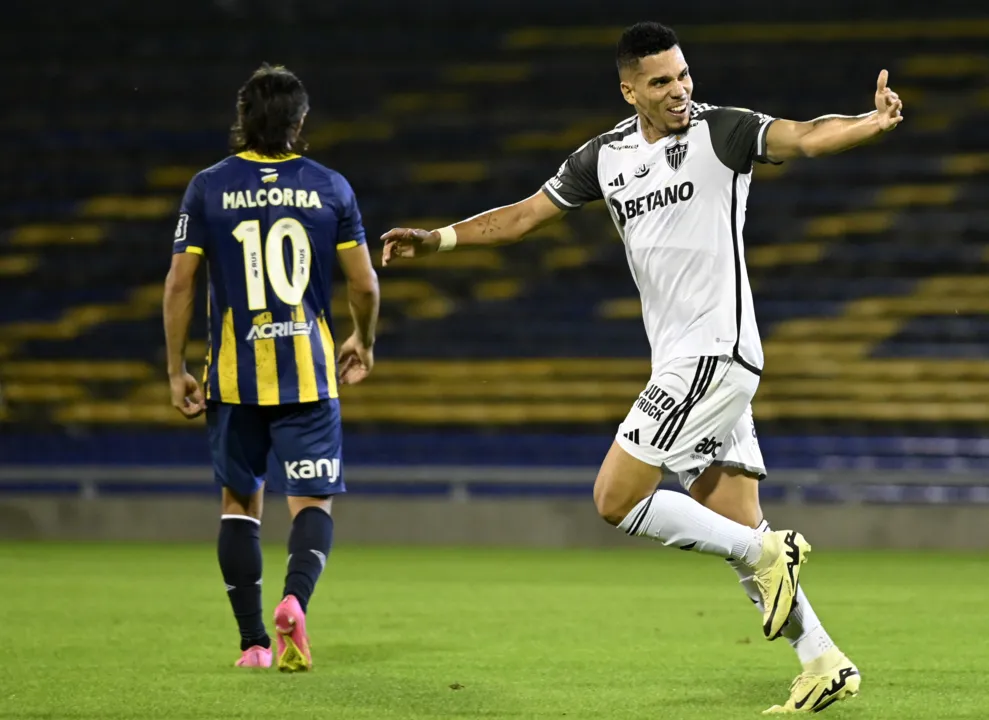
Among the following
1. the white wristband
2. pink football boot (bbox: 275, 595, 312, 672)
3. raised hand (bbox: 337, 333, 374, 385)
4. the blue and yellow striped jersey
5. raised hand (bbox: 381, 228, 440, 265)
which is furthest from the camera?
raised hand (bbox: 337, 333, 374, 385)

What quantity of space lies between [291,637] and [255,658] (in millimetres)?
303

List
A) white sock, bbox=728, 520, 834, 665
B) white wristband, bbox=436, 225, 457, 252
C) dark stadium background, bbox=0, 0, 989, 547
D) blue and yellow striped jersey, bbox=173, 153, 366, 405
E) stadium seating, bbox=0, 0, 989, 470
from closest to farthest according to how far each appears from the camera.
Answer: white sock, bbox=728, 520, 834, 665 → white wristband, bbox=436, 225, 457, 252 → blue and yellow striped jersey, bbox=173, 153, 366, 405 → dark stadium background, bbox=0, 0, 989, 547 → stadium seating, bbox=0, 0, 989, 470

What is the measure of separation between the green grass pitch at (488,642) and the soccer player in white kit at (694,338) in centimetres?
33

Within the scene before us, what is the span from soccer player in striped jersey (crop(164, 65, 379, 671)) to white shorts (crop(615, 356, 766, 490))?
1.16m

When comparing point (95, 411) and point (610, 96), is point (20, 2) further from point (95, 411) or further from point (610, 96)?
point (610, 96)

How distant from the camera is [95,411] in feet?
46.3

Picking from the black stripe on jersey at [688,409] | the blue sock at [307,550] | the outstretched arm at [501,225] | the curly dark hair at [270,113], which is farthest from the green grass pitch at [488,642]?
the curly dark hair at [270,113]

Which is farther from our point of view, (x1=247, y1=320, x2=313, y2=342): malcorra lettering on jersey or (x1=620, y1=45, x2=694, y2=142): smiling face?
(x1=247, y1=320, x2=313, y2=342): malcorra lettering on jersey

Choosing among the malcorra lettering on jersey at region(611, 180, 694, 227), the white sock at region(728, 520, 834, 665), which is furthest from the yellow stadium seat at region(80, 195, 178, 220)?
the white sock at region(728, 520, 834, 665)

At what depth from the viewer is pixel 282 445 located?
15.8ft

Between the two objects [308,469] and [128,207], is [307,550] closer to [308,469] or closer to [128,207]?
[308,469]

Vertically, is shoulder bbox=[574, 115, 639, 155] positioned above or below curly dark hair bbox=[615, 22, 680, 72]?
below

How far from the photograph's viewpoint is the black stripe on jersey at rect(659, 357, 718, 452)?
13.0 feet

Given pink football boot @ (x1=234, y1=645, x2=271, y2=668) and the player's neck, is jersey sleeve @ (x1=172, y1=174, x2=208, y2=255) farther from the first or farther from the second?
the player's neck
